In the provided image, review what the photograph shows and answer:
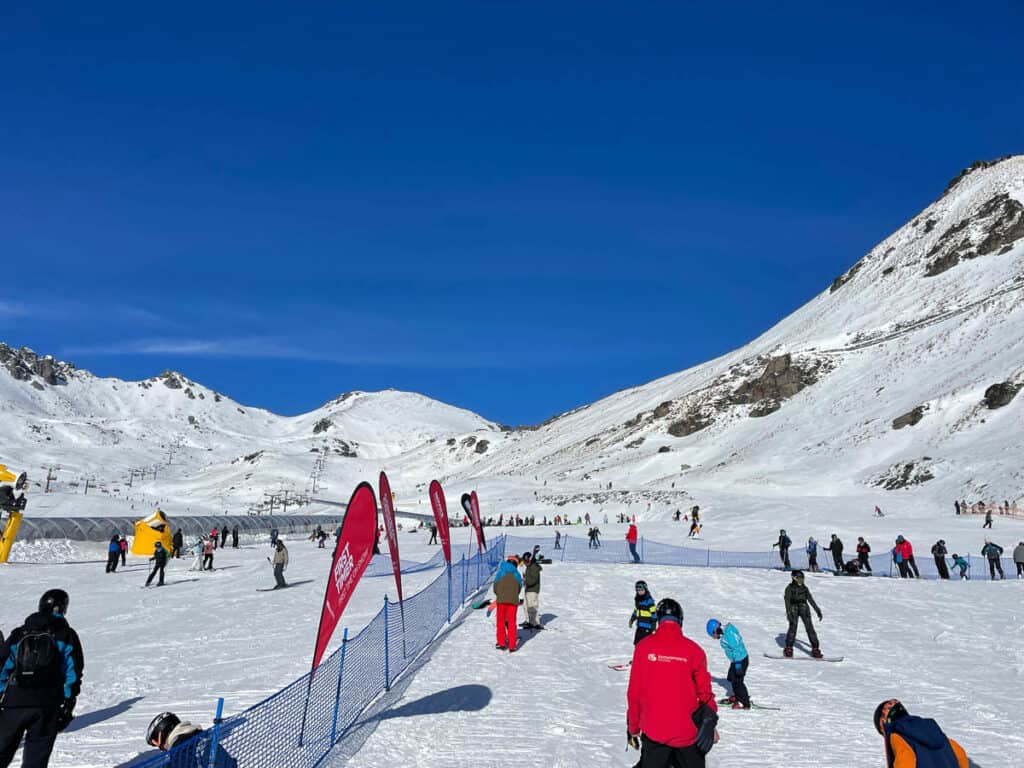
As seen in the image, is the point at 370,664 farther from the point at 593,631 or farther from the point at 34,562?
the point at 34,562

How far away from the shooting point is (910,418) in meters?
71.2

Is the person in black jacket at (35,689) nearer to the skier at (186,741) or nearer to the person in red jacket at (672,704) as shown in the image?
the skier at (186,741)

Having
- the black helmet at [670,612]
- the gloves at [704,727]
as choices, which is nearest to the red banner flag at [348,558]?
the black helmet at [670,612]

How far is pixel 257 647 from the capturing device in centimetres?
1279

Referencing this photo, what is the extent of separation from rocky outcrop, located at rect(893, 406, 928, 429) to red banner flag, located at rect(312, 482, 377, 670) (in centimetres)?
7333

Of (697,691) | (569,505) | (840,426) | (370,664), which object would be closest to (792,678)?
(370,664)

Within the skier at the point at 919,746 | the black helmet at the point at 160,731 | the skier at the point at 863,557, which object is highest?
the skier at the point at 863,557

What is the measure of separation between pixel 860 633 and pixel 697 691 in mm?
12220

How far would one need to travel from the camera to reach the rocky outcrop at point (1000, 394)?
63031 mm

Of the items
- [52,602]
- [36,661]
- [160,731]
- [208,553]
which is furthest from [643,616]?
[208,553]

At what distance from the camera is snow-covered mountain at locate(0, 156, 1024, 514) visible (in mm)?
62875

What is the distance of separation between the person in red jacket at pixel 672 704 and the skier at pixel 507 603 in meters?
7.05

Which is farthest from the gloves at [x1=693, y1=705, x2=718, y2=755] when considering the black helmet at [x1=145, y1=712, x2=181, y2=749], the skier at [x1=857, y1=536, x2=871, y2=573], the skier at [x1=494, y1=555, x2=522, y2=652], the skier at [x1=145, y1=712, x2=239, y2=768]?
the skier at [x1=857, y1=536, x2=871, y2=573]

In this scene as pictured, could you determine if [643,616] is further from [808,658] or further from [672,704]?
[672,704]
